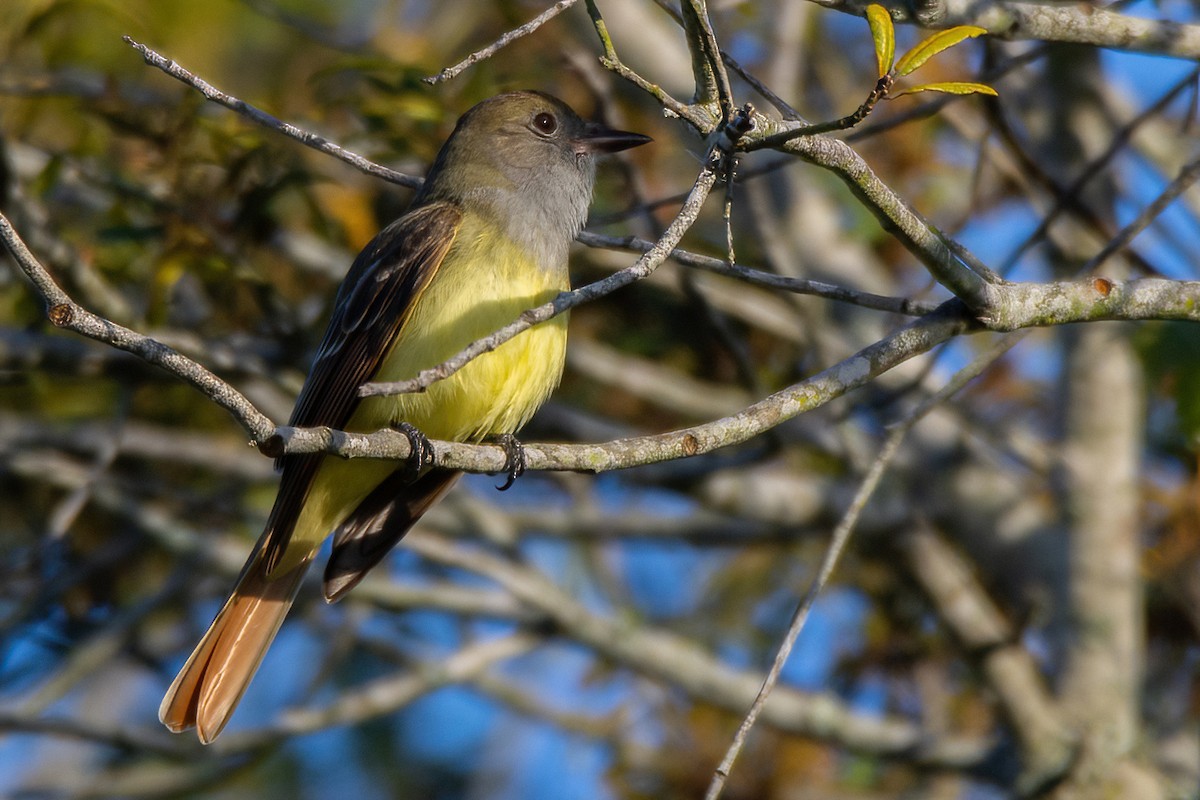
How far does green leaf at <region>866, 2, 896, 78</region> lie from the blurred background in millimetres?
1495

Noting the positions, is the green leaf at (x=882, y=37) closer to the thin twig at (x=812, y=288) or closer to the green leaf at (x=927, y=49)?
the green leaf at (x=927, y=49)

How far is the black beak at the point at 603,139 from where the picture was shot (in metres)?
5.05

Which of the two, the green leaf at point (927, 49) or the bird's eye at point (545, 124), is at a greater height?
the bird's eye at point (545, 124)

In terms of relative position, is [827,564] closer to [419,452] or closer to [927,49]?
[419,452]

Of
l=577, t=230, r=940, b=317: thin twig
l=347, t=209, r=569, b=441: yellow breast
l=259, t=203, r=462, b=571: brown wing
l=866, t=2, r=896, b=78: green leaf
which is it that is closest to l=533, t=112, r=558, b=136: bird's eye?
l=259, t=203, r=462, b=571: brown wing

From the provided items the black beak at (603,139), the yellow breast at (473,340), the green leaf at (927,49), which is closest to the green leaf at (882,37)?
the green leaf at (927,49)

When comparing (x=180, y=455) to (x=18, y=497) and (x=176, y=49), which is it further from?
(x=176, y=49)

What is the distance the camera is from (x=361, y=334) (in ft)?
14.7

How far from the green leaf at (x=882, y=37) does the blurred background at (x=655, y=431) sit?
58.8 inches

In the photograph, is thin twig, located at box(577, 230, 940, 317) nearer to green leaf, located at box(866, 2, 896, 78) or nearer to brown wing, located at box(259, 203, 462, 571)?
green leaf, located at box(866, 2, 896, 78)

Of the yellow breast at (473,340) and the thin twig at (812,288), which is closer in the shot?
the thin twig at (812,288)

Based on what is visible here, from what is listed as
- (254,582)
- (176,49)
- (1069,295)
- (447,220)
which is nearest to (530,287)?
(447,220)

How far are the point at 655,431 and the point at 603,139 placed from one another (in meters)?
2.14

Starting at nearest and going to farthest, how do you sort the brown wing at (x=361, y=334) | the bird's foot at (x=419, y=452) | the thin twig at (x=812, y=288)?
1. the thin twig at (x=812, y=288)
2. the bird's foot at (x=419, y=452)
3. the brown wing at (x=361, y=334)
